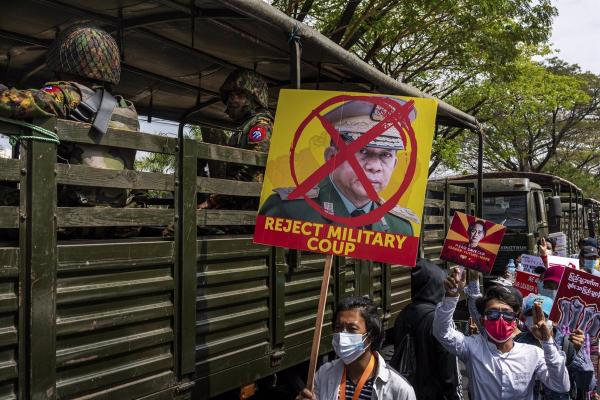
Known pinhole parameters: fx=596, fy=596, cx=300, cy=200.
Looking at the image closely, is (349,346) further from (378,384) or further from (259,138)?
(259,138)

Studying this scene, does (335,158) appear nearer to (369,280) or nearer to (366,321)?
(366,321)

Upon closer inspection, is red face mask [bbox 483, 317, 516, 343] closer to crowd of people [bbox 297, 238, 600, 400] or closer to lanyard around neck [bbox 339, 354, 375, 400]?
crowd of people [bbox 297, 238, 600, 400]

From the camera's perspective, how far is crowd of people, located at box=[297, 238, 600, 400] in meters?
2.62

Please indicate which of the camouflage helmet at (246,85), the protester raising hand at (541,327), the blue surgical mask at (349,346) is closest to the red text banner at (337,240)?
the blue surgical mask at (349,346)

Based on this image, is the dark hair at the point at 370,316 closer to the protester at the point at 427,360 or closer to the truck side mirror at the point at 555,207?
the protester at the point at 427,360

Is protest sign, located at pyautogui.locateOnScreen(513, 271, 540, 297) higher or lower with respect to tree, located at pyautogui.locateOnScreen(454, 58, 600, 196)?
lower

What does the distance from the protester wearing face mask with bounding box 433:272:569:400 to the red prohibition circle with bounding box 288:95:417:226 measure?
59 cm

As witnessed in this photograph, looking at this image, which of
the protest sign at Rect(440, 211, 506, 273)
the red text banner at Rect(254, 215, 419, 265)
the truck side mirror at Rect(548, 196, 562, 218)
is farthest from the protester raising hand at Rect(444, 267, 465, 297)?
the truck side mirror at Rect(548, 196, 562, 218)

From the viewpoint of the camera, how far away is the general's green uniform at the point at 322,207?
2.92m

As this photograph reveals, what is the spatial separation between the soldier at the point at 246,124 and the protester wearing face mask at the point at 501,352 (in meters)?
1.38

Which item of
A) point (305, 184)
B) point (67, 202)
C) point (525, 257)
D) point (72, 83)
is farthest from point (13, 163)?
point (525, 257)

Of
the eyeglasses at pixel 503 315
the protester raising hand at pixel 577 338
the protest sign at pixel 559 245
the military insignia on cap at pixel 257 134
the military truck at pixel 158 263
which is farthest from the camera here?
the protest sign at pixel 559 245

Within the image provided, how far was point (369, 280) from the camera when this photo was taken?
497 cm

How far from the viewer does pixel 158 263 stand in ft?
9.53
